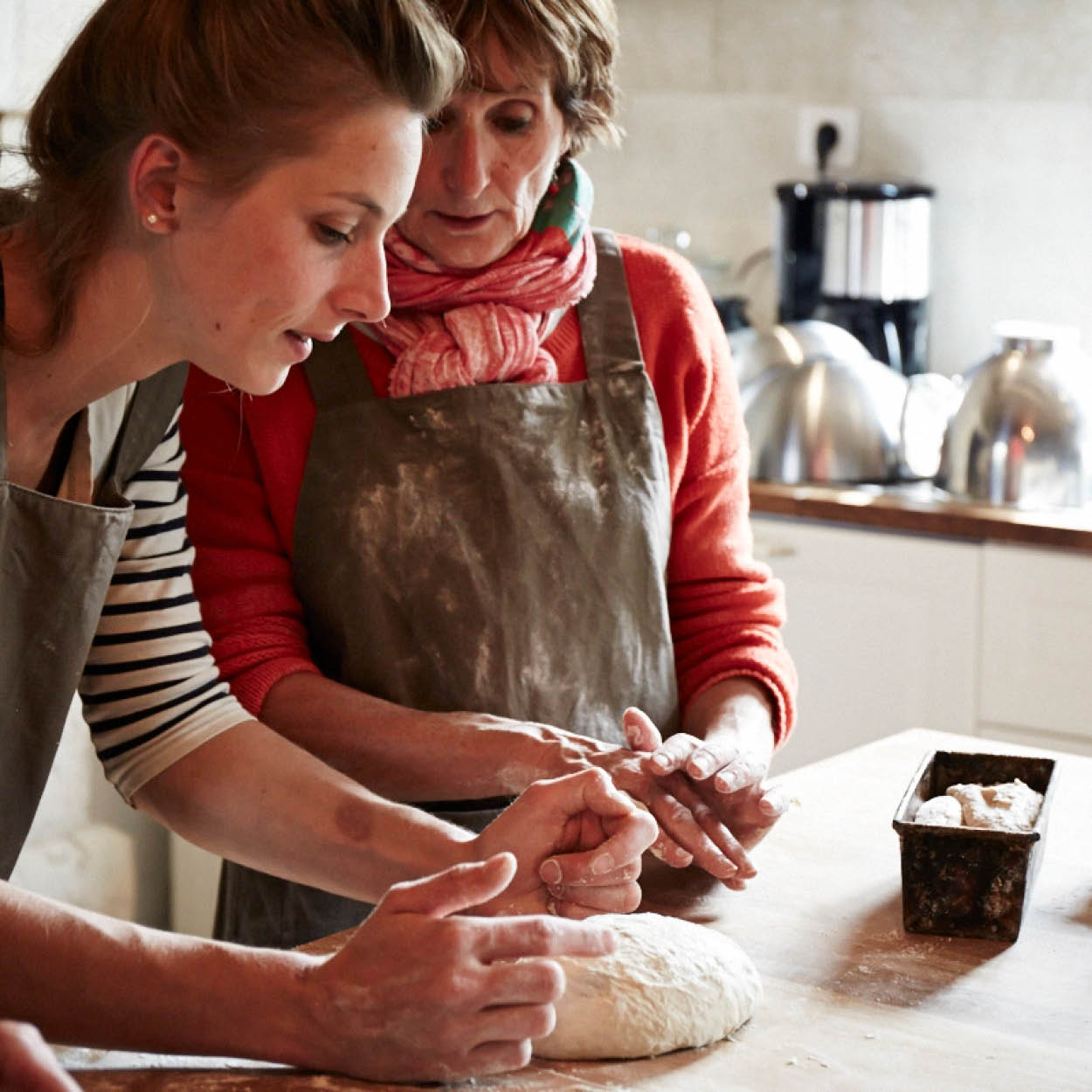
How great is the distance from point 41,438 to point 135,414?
0.09 m

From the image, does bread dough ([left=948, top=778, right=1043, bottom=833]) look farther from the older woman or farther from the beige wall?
the beige wall

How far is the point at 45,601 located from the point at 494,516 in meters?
0.48

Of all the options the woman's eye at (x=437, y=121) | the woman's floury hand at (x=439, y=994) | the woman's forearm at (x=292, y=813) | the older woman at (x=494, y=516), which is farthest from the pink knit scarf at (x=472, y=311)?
the woman's floury hand at (x=439, y=994)

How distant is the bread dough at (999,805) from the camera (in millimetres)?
1274

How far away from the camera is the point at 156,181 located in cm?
112

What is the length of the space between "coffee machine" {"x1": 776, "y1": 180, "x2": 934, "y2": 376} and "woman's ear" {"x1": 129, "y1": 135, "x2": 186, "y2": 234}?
7.02ft

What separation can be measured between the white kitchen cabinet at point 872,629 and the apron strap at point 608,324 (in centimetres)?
116

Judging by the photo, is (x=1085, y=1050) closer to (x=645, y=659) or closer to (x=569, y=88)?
(x=645, y=659)

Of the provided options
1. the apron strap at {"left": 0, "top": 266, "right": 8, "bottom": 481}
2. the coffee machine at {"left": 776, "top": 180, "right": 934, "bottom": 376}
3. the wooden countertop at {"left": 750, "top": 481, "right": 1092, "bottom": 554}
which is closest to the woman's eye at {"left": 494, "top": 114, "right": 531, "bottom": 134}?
the apron strap at {"left": 0, "top": 266, "right": 8, "bottom": 481}

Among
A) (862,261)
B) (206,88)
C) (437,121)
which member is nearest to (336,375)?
(437,121)

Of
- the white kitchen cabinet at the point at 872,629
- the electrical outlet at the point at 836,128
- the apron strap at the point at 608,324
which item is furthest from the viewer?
the electrical outlet at the point at 836,128

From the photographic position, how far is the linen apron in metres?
1.18

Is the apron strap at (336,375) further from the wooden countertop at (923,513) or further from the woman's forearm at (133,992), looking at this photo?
the wooden countertop at (923,513)

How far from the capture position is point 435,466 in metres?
1.55
